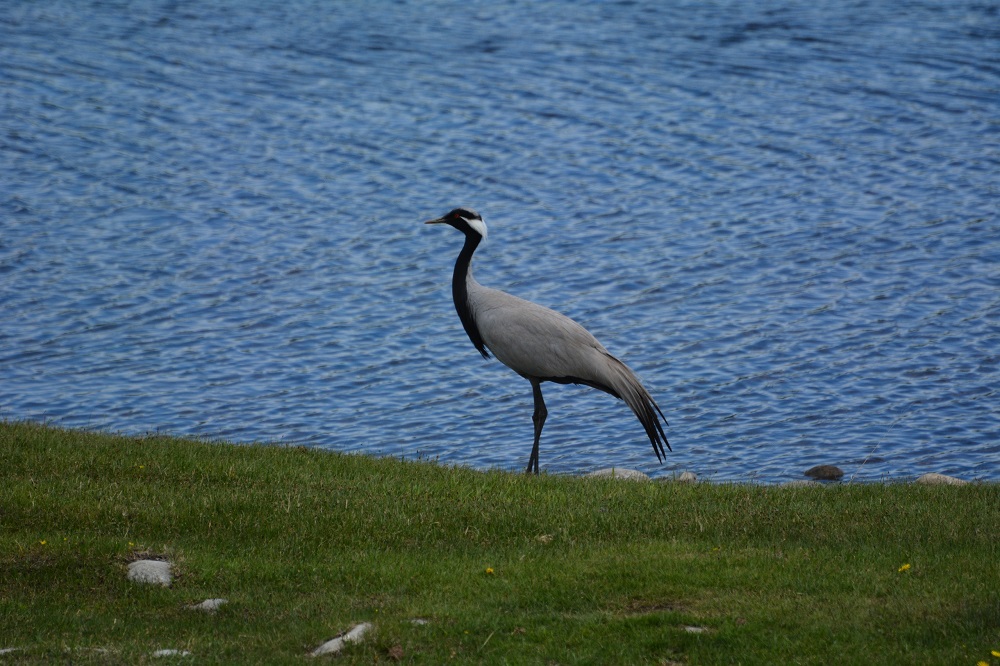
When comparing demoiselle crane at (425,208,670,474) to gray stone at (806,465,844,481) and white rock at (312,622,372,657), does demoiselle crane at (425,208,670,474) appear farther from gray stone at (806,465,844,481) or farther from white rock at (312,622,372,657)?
white rock at (312,622,372,657)

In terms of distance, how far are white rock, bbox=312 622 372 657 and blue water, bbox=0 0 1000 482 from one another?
30.4 ft

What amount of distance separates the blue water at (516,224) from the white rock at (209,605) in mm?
8613

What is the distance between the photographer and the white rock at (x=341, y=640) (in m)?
9.22

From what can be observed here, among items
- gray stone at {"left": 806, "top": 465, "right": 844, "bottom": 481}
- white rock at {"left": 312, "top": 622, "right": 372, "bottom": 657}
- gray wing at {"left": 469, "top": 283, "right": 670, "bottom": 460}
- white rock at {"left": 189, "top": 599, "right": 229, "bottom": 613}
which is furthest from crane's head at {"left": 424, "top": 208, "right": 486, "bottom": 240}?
white rock at {"left": 312, "top": 622, "right": 372, "bottom": 657}

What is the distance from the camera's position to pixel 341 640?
30.5ft

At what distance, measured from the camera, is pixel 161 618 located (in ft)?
32.8

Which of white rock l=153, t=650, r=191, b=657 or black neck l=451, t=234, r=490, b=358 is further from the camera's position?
black neck l=451, t=234, r=490, b=358

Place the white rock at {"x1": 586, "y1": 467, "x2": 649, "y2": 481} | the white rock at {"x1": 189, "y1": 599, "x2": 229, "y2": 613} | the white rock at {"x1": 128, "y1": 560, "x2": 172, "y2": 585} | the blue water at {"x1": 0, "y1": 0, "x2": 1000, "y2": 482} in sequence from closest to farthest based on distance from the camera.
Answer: the white rock at {"x1": 189, "y1": 599, "x2": 229, "y2": 613}, the white rock at {"x1": 128, "y1": 560, "x2": 172, "y2": 585}, the white rock at {"x1": 586, "y1": 467, "x2": 649, "y2": 481}, the blue water at {"x1": 0, "y1": 0, "x2": 1000, "y2": 482}

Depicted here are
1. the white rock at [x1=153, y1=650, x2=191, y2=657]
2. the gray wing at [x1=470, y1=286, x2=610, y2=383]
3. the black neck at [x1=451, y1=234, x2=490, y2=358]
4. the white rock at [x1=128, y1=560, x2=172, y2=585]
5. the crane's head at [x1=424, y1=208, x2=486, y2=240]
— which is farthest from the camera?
the crane's head at [x1=424, y1=208, x2=486, y2=240]

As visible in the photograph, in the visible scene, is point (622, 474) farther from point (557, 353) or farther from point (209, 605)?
point (209, 605)

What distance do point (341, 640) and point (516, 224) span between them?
68.3ft

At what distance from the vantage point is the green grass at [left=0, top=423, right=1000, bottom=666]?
9.30 metres

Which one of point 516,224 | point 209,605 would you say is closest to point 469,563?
point 209,605

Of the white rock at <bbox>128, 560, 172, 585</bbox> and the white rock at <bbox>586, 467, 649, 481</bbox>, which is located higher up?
the white rock at <bbox>128, 560, 172, 585</bbox>
